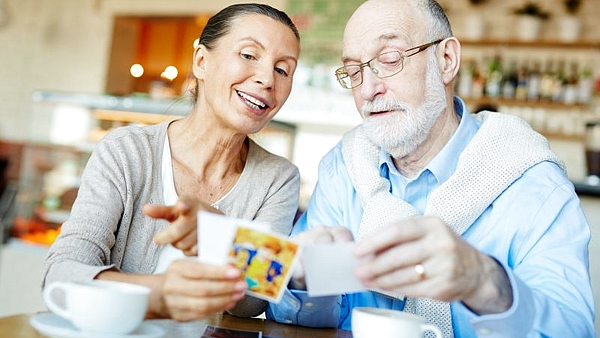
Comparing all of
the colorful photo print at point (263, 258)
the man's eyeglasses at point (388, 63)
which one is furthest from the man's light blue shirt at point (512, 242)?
the colorful photo print at point (263, 258)

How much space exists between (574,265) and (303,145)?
453 cm

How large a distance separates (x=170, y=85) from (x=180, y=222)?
336 centimetres

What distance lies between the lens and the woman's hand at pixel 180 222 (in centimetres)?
112

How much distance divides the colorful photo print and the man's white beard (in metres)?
0.74

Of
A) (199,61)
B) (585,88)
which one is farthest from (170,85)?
(585,88)

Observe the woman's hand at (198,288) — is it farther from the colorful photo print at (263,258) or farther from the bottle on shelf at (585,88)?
the bottle on shelf at (585,88)

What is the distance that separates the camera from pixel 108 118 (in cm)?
347

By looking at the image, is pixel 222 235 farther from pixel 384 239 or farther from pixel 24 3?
pixel 24 3

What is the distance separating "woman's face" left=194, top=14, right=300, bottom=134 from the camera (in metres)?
1.72

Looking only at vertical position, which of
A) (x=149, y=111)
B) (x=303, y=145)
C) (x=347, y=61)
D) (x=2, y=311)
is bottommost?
(x=2, y=311)

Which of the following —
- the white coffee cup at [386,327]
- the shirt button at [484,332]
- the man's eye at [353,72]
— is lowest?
the shirt button at [484,332]

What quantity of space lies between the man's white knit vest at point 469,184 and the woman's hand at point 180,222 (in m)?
0.50

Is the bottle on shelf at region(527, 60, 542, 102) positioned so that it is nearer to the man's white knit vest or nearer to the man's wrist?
the man's white knit vest

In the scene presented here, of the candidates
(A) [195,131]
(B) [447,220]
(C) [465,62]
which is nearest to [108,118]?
(A) [195,131]
